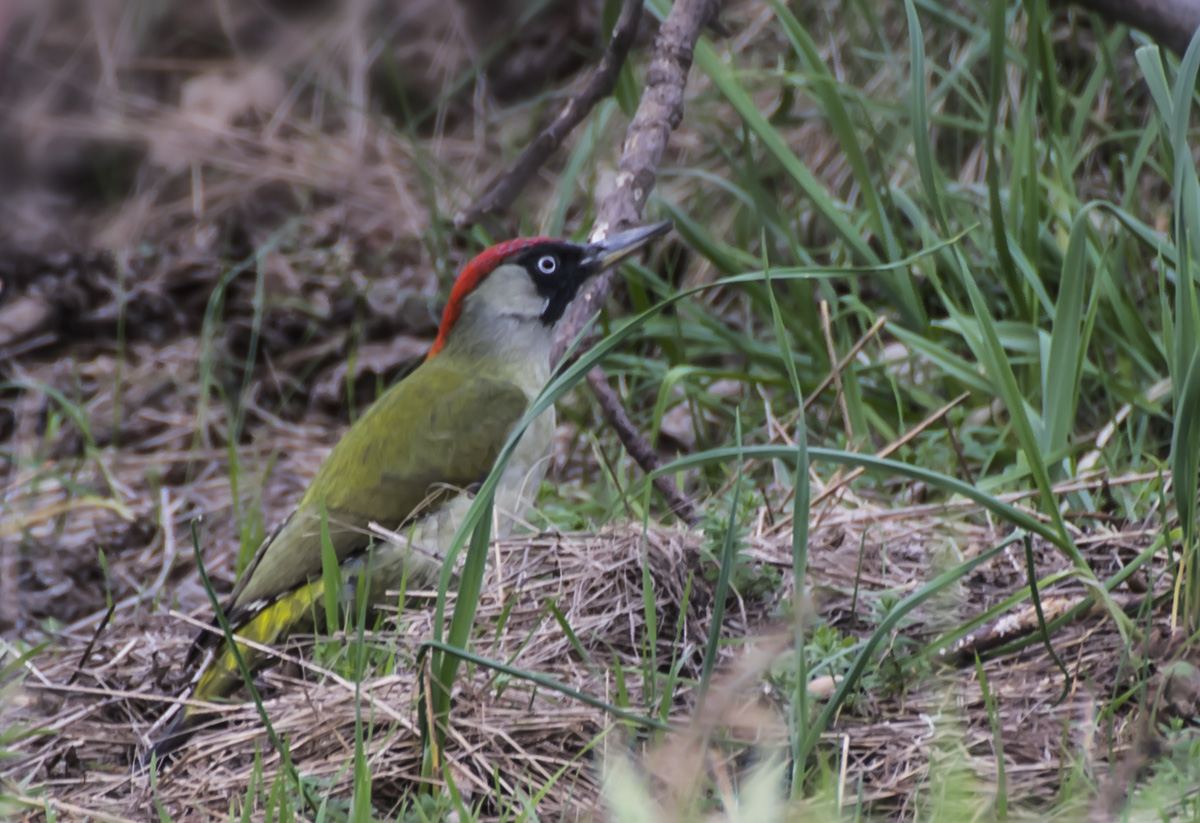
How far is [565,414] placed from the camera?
14.5 ft

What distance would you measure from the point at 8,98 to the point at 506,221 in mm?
3229

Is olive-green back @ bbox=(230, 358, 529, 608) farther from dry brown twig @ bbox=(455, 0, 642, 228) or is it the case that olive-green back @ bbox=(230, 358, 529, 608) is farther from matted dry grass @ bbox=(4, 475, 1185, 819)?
dry brown twig @ bbox=(455, 0, 642, 228)

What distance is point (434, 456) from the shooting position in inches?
140

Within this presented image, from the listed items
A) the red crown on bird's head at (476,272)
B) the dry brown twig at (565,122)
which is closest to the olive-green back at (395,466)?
the red crown on bird's head at (476,272)

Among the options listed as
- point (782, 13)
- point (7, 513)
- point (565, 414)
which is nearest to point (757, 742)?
point (782, 13)

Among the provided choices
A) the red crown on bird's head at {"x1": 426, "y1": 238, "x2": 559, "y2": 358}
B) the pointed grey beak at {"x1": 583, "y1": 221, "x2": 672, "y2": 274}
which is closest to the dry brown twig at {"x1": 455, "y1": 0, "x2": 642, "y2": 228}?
the pointed grey beak at {"x1": 583, "y1": 221, "x2": 672, "y2": 274}

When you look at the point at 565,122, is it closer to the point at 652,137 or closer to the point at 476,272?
the point at 652,137

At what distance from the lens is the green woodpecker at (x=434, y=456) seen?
318cm

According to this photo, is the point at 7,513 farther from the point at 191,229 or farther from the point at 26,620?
the point at 191,229

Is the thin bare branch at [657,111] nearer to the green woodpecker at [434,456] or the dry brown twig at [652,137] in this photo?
the dry brown twig at [652,137]

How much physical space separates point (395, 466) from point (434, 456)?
0.11m

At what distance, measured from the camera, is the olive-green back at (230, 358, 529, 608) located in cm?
321

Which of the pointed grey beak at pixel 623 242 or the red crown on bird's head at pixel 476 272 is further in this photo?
the red crown on bird's head at pixel 476 272

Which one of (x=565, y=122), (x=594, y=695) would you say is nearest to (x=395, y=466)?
(x=565, y=122)
